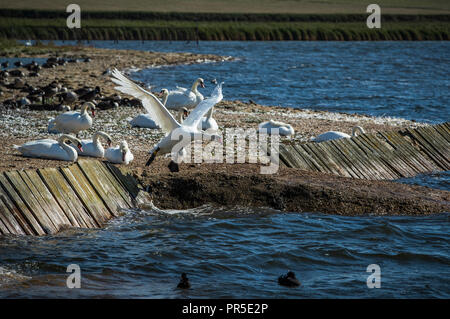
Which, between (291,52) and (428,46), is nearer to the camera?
(291,52)

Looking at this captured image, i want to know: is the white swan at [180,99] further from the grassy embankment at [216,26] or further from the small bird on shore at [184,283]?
the grassy embankment at [216,26]

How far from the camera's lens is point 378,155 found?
15336 millimetres

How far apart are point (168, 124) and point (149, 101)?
0.73 meters

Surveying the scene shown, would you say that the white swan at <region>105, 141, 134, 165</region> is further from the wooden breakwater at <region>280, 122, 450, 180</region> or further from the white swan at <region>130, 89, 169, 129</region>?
the white swan at <region>130, 89, 169, 129</region>

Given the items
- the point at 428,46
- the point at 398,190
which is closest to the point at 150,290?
the point at 398,190

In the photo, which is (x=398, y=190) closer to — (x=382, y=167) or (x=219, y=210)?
A: (x=382, y=167)

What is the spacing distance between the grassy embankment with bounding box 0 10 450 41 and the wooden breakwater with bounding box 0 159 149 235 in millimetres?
62448

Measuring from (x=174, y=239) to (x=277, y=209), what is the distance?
2.28 metres

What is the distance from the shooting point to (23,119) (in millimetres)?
18812

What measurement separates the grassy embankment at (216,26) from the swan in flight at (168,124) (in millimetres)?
60997

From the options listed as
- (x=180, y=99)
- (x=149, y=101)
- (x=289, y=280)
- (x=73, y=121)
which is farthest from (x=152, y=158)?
(x=180, y=99)

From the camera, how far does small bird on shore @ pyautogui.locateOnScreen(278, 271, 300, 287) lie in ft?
29.1

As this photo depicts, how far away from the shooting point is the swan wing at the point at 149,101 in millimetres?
12539

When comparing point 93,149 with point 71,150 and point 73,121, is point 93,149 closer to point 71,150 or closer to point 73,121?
point 71,150
